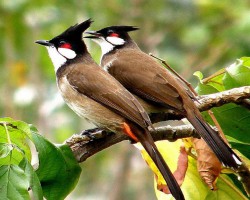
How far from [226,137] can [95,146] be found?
356 mm

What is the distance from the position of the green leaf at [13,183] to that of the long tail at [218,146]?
52 cm

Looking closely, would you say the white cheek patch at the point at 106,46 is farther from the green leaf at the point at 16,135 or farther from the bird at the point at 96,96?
the green leaf at the point at 16,135

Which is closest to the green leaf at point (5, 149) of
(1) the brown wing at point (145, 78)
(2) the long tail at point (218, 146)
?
(2) the long tail at point (218, 146)

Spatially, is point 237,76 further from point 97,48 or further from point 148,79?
point 97,48

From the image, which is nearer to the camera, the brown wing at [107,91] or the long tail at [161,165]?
the long tail at [161,165]

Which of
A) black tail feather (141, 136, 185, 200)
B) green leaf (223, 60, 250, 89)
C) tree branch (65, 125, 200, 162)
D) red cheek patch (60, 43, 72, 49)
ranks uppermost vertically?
green leaf (223, 60, 250, 89)

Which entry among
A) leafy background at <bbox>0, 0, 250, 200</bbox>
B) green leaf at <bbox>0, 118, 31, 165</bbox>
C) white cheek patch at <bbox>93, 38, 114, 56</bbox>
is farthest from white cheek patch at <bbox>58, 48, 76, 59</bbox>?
leafy background at <bbox>0, 0, 250, 200</bbox>

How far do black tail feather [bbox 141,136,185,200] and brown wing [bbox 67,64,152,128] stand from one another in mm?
136

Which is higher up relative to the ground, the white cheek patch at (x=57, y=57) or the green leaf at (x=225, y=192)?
the white cheek patch at (x=57, y=57)

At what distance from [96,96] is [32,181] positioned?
2.92ft

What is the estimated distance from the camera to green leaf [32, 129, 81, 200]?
60.3 inches

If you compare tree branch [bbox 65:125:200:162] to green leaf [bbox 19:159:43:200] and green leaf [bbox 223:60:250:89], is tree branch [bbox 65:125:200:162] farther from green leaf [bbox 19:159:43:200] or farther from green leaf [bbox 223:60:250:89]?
green leaf [bbox 19:159:43:200]

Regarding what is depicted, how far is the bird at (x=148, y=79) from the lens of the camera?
1945 mm

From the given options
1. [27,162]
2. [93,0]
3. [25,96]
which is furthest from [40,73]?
[27,162]
